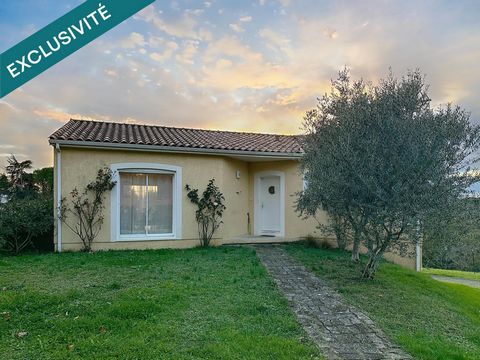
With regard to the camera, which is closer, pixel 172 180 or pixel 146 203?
pixel 146 203

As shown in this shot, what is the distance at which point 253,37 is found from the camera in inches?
521

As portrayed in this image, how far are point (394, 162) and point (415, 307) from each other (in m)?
3.01

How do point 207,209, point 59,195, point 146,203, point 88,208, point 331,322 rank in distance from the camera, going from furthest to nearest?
1. point 207,209
2. point 146,203
3. point 88,208
4. point 59,195
5. point 331,322

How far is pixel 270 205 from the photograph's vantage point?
15.7m

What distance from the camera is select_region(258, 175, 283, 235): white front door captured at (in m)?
15.4

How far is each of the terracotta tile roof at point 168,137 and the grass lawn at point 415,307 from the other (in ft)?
19.4

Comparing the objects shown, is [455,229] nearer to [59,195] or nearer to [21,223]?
[59,195]

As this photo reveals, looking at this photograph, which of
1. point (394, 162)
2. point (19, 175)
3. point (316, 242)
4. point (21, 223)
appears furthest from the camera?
point (19, 175)

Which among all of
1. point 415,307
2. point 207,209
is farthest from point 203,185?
point 415,307

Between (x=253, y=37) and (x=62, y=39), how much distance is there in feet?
22.9

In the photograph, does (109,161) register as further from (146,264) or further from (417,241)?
(417,241)

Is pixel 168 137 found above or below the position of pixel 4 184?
above

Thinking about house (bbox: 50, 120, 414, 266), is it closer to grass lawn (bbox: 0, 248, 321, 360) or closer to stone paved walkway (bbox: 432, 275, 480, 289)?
stone paved walkway (bbox: 432, 275, 480, 289)

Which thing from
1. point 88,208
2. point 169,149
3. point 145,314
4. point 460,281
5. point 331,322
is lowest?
point 460,281
